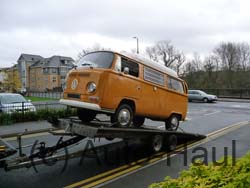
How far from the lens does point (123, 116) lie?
7.75 meters

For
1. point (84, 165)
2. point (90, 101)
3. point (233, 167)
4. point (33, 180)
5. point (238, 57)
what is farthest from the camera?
point (238, 57)

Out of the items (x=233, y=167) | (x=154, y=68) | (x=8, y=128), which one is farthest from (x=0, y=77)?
(x=233, y=167)

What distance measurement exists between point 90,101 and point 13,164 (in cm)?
218

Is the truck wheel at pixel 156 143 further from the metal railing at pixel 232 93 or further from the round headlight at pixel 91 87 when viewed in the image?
the metal railing at pixel 232 93

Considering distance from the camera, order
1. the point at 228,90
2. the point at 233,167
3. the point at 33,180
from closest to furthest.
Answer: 1. the point at 233,167
2. the point at 33,180
3. the point at 228,90

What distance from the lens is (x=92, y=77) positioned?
284 inches

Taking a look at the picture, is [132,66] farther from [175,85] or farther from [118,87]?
[175,85]

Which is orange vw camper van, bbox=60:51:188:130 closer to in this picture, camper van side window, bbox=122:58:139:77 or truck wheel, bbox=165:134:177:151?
camper van side window, bbox=122:58:139:77

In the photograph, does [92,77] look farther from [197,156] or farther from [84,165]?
[197,156]

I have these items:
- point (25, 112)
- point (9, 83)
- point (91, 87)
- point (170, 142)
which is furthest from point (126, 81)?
point (9, 83)

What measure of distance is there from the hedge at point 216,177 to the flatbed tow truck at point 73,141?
3.21 meters

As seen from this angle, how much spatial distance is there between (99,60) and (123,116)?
1494mm

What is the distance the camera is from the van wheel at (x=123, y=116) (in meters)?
7.57

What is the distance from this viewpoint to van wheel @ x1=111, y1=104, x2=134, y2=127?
7574 mm
